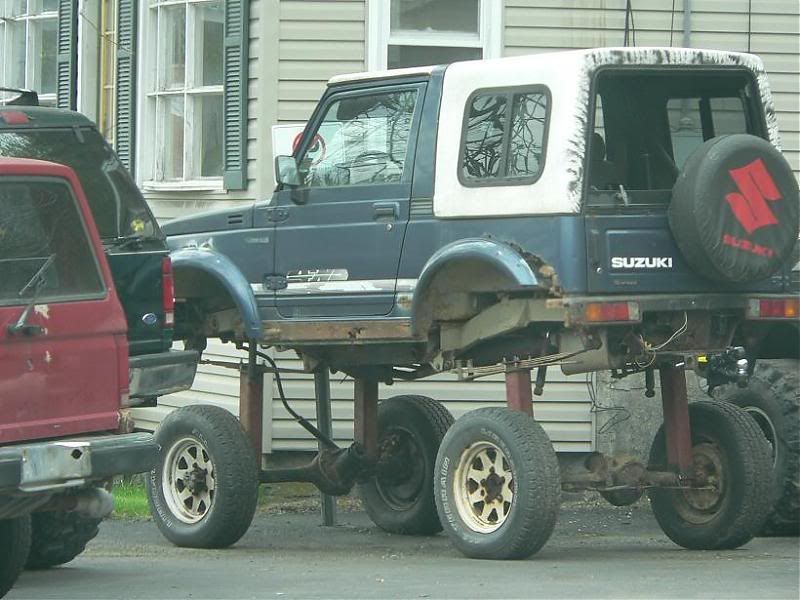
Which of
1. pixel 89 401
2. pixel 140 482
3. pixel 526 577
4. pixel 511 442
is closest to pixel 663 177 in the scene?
pixel 511 442

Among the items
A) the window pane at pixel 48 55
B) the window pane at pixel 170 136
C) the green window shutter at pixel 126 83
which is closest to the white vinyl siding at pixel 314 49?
the window pane at pixel 170 136

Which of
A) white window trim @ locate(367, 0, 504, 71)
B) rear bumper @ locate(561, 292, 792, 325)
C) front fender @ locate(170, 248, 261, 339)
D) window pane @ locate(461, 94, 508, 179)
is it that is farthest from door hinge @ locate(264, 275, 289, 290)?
white window trim @ locate(367, 0, 504, 71)

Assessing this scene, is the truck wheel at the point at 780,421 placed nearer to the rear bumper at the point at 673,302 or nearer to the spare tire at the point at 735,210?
the rear bumper at the point at 673,302

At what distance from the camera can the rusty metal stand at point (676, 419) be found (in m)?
9.30

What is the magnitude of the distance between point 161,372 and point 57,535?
3.28ft

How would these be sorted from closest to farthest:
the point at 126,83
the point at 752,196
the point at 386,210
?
the point at 752,196 < the point at 386,210 < the point at 126,83

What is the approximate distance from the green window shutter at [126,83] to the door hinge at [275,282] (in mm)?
4302

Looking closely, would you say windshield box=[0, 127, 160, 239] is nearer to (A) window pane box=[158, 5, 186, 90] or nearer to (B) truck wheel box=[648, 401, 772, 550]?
(B) truck wheel box=[648, 401, 772, 550]

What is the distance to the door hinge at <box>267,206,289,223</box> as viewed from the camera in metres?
9.81

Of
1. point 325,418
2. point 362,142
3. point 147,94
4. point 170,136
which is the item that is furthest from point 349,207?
point 147,94

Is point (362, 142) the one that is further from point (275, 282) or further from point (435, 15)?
point (435, 15)

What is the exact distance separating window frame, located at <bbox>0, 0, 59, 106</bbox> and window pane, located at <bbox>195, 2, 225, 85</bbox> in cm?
253

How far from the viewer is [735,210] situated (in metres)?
8.48

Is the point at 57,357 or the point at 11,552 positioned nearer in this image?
the point at 57,357
